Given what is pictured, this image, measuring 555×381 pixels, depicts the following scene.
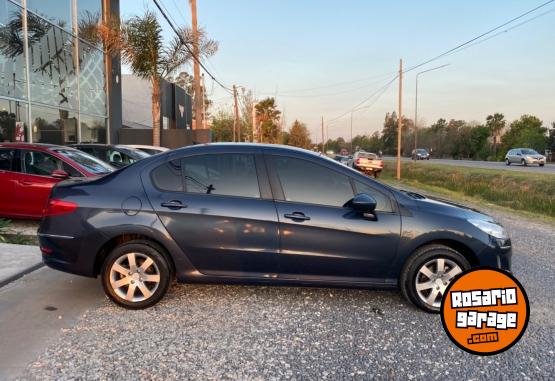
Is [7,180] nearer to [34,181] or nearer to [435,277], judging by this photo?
[34,181]

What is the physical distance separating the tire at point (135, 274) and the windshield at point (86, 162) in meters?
3.92

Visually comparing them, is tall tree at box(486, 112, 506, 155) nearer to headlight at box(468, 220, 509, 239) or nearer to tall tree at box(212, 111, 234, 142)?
tall tree at box(212, 111, 234, 142)

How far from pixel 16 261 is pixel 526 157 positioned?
36884 millimetres

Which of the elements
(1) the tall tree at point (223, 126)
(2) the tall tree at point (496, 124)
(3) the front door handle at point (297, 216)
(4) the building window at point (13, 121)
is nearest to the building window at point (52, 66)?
(4) the building window at point (13, 121)

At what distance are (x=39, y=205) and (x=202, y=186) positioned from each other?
177 inches

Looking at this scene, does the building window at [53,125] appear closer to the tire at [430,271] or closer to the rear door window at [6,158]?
the rear door window at [6,158]

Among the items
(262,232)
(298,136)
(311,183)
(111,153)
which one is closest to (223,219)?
(262,232)

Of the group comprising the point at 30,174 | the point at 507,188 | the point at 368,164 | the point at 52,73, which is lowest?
the point at 507,188

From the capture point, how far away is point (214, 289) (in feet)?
15.2

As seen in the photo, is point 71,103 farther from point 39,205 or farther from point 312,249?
point 312,249

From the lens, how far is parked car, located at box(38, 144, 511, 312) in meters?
3.94

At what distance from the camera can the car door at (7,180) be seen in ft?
23.4

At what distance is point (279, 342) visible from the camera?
136 inches

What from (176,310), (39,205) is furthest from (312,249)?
(39,205)
